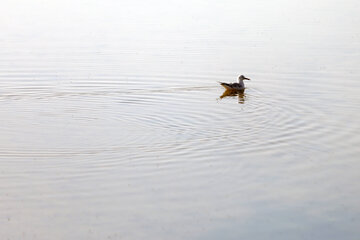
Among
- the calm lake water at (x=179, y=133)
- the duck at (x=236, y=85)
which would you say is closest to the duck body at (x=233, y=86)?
the duck at (x=236, y=85)

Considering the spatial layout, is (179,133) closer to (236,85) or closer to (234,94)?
(234,94)

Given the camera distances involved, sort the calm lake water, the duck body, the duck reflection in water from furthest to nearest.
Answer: the duck body
the duck reflection in water
the calm lake water

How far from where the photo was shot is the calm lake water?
10.3 metres

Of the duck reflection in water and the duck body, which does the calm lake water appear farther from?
the duck body

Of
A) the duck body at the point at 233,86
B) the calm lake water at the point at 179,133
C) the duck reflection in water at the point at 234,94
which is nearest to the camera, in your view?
the calm lake water at the point at 179,133

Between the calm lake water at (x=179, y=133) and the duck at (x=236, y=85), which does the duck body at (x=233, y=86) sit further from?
the calm lake water at (x=179, y=133)

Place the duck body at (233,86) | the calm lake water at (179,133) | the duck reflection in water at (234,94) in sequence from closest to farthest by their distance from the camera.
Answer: the calm lake water at (179,133) < the duck reflection in water at (234,94) < the duck body at (233,86)

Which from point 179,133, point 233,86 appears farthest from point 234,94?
point 179,133

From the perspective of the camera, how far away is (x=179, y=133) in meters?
14.6

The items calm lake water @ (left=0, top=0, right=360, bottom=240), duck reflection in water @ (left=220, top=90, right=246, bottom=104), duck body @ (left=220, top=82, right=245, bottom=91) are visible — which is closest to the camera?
calm lake water @ (left=0, top=0, right=360, bottom=240)

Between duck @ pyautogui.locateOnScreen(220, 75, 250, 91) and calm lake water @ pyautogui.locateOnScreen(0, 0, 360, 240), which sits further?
duck @ pyautogui.locateOnScreen(220, 75, 250, 91)

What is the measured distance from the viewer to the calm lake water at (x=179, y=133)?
1033 cm

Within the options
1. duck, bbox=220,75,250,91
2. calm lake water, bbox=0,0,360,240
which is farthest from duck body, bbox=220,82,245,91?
calm lake water, bbox=0,0,360,240

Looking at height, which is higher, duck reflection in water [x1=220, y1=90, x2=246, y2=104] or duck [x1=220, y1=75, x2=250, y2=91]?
duck [x1=220, y1=75, x2=250, y2=91]
